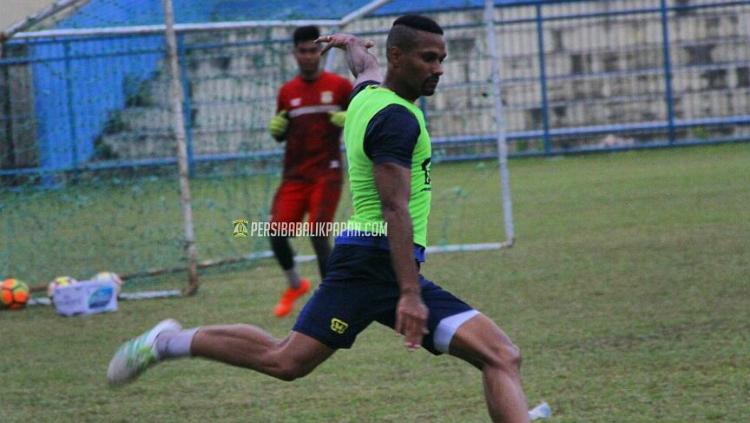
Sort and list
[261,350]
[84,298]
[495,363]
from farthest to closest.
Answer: [84,298] < [261,350] < [495,363]

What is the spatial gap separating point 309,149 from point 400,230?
5243 mm

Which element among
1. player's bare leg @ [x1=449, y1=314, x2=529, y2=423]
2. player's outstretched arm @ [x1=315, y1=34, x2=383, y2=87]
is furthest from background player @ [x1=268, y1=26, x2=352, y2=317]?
player's bare leg @ [x1=449, y1=314, x2=529, y2=423]

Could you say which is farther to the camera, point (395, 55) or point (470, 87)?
point (470, 87)

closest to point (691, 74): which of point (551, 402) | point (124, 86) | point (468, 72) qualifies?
point (468, 72)

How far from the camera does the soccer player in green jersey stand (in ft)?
16.3

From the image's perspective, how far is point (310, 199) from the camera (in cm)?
1019

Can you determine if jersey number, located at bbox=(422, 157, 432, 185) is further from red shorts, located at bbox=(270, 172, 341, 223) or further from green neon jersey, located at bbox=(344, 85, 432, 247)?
red shorts, located at bbox=(270, 172, 341, 223)

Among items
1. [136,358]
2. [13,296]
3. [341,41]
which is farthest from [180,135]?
[136,358]

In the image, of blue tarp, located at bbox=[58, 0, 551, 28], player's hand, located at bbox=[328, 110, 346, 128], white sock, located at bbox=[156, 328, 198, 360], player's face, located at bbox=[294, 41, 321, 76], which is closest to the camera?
white sock, located at bbox=[156, 328, 198, 360]

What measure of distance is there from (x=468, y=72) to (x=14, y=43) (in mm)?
7034

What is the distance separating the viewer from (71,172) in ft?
40.6

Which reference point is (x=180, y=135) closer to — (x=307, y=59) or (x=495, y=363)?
(x=307, y=59)

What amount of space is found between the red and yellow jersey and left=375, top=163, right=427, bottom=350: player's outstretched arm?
17.0 feet

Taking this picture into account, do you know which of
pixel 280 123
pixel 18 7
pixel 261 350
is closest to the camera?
pixel 261 350
